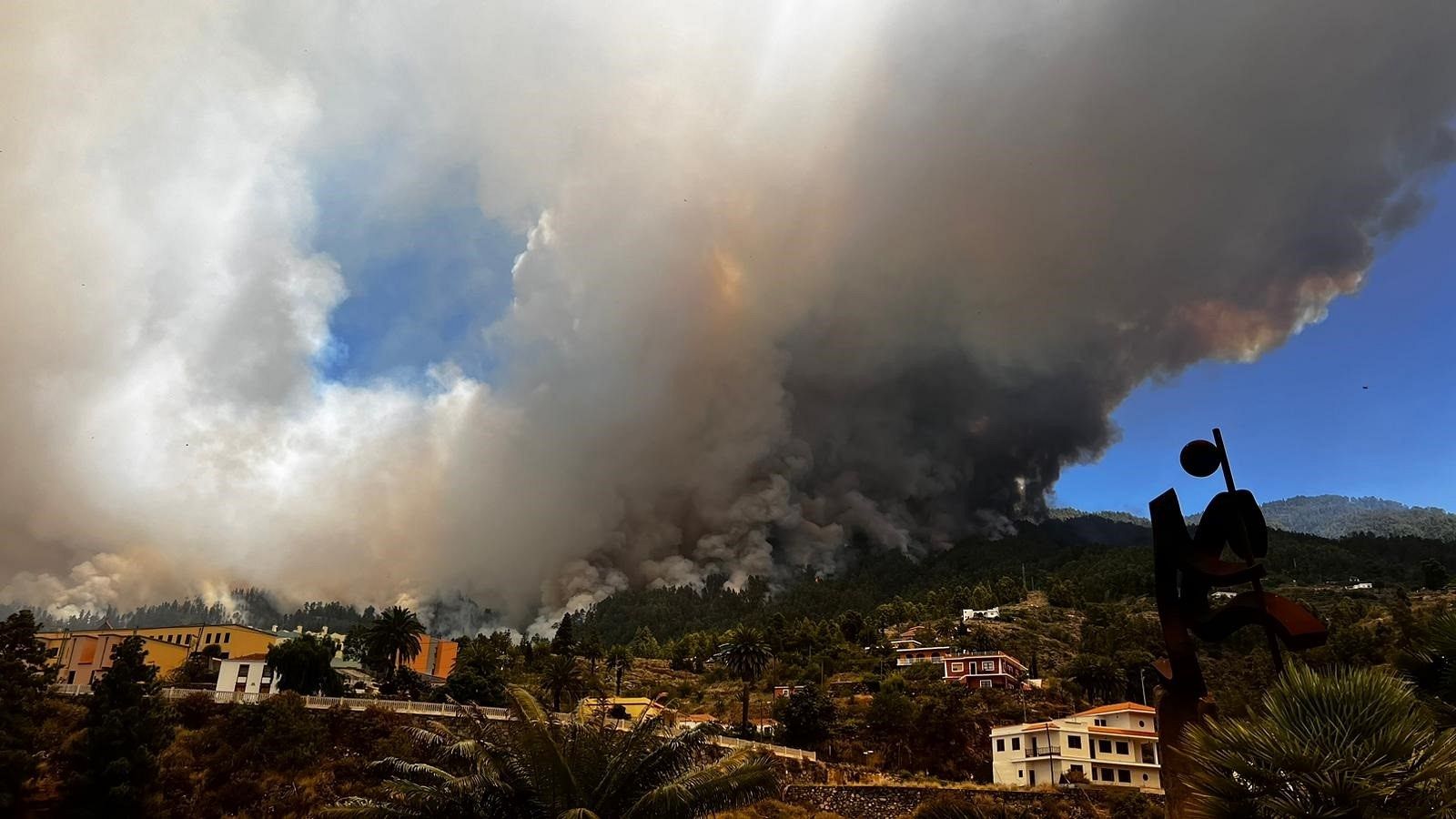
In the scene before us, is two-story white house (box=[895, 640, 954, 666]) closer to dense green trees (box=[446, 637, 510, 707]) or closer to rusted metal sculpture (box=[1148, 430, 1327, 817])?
dense green trees (box=[446, 637, 510, 707])

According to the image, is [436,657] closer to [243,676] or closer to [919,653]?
[243,676]

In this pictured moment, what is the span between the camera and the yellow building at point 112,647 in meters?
68.6

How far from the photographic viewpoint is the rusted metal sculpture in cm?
1195

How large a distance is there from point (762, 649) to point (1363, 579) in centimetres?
12884

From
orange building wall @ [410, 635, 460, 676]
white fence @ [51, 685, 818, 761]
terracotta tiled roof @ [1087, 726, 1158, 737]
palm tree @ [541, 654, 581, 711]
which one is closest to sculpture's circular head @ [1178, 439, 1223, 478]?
white fence @ [51, 685, 818, 761]

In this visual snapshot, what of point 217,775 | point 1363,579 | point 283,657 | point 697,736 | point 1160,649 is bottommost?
point 217,775

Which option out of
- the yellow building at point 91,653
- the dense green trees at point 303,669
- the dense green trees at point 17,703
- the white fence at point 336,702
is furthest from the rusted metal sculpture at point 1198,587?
the yellow building at point 91,653

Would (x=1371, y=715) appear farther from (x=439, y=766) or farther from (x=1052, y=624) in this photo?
(x=1052, y=624)

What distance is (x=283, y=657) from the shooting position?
208ft

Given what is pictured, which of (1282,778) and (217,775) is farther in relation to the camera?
(217,775)

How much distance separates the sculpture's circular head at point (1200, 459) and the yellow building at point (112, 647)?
218ft

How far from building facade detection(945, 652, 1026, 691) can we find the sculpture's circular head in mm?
81024

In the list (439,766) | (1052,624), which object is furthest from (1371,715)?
(1052,624)

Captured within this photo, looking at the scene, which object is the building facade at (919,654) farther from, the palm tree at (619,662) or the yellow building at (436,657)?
the yellow building at (436,657)
